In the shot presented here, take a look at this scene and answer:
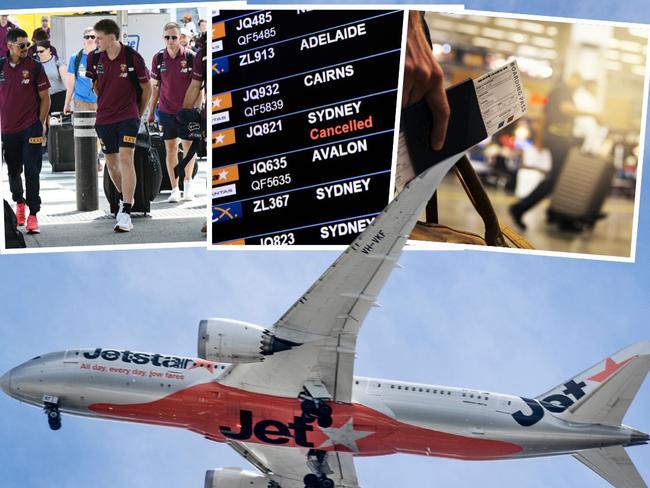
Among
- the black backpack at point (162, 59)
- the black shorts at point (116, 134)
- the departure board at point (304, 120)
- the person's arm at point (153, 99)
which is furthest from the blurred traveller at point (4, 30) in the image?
the departure board at point (304, 120)

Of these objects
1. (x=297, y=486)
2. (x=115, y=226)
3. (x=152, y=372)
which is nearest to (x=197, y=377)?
(x=152, y=372)

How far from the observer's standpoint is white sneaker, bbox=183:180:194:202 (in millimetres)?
69500

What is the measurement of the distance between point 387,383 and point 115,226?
1983 cm

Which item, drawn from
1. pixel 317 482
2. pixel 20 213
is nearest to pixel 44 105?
pixel 20 213

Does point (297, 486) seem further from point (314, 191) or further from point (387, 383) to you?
point (314, 191)

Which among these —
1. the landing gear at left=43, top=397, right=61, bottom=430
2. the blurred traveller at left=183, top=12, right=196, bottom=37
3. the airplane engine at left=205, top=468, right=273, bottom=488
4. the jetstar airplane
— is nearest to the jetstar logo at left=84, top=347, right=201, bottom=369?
the jetstar airplane

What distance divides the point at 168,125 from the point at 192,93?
6.83 ft

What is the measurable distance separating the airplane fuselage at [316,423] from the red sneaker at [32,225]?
45.5 feet

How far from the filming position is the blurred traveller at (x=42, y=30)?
222 ft

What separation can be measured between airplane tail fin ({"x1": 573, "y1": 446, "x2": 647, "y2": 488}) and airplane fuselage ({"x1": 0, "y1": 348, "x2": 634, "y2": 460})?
0.57 metres

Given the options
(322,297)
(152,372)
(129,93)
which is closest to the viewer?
(322,297)

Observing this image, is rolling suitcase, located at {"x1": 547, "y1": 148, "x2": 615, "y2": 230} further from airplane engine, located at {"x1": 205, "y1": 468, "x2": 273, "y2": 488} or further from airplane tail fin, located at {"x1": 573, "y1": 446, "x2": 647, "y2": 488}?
airplane engine, located at {"x1": 205, "y1": 468, "x2": 273, "y2": 488}

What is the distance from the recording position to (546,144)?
6875 centimetres

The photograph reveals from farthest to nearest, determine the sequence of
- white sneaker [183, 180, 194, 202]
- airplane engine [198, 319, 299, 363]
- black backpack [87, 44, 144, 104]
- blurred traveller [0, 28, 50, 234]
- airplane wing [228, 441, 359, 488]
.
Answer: white sneaker [183, 180, 194, 202] → blurred traveller [0, 28, 50, 234] → black backpack [87, 44, 144, 104] → airplane wing [228, 441, 359, 488] → airplane engine [198, 319, 299, 363]
